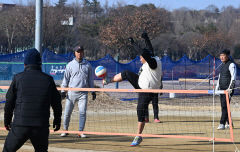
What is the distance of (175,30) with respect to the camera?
75.2m

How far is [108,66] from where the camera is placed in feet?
72.0

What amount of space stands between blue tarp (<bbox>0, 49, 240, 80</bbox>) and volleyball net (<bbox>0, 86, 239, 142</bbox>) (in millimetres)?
1212

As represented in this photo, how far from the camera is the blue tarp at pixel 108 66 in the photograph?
19031 mm

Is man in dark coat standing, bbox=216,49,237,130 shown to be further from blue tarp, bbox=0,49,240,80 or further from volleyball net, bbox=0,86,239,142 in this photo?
blue tarp, bbox=0,49,240,80

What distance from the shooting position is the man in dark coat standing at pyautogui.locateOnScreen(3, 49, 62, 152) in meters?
5.73

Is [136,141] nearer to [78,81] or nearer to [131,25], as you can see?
[78,81]

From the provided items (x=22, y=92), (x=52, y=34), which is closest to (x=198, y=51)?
(x=52, y=34)

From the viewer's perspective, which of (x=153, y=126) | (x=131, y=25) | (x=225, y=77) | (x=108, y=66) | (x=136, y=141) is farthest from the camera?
(x=131, y=25)

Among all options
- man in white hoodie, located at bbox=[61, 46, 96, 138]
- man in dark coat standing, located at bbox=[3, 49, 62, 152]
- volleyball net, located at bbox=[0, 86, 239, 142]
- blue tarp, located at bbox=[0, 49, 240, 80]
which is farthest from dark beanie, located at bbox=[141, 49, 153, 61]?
blue tarp, located at bbox=[0, 49, 240, 80]

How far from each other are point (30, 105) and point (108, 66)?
16215 mm

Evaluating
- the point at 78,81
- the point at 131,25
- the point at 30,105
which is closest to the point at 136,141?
the point at 78,81

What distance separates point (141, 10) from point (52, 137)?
38682 millimetres

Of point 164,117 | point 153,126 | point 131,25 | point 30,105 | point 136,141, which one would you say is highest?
point 131,25

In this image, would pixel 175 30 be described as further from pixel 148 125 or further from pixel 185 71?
pixel 148 125
